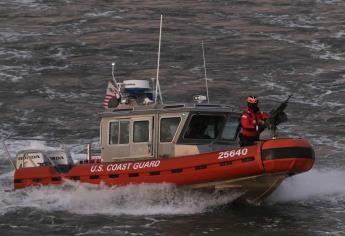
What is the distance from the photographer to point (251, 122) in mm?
16891

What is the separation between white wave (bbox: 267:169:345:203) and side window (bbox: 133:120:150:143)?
305 cm

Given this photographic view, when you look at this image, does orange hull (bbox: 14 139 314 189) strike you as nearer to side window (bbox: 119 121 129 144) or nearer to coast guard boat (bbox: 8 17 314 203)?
coast guard boat (bbox: 8 17 314 203)

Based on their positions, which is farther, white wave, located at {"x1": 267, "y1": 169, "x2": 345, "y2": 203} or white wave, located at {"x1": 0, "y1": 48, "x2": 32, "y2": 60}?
white wave, located at {"x1": 0, "y1": 48, "x2": 32, "y2": 60}

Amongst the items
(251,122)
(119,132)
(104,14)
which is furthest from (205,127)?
(104,14)

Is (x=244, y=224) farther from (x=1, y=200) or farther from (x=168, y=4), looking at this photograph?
(x=168, y=4)

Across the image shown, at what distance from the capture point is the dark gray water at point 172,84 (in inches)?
660

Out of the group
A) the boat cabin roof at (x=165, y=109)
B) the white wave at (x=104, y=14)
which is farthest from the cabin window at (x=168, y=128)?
the white wave at (x=104, y=14)

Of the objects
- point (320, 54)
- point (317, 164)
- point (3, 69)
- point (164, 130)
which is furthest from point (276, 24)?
point (164, 130)

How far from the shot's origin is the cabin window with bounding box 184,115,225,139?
57.3 ft

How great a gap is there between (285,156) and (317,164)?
261 inches

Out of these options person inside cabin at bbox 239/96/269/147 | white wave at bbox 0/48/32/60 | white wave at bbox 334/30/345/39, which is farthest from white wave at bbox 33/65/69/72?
person inside cabin at bbox 239/96/269/147

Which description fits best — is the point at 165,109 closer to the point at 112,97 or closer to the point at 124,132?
the point at 124,132

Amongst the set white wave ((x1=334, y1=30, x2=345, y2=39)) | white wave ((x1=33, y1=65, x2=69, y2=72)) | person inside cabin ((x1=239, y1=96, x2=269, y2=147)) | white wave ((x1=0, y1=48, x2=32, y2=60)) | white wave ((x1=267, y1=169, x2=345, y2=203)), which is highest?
person inside cabin ((x1=239, y1=96, x2=269, y2=147))

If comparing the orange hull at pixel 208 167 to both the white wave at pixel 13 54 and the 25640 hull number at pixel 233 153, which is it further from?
the white wave at pixel 13 54
